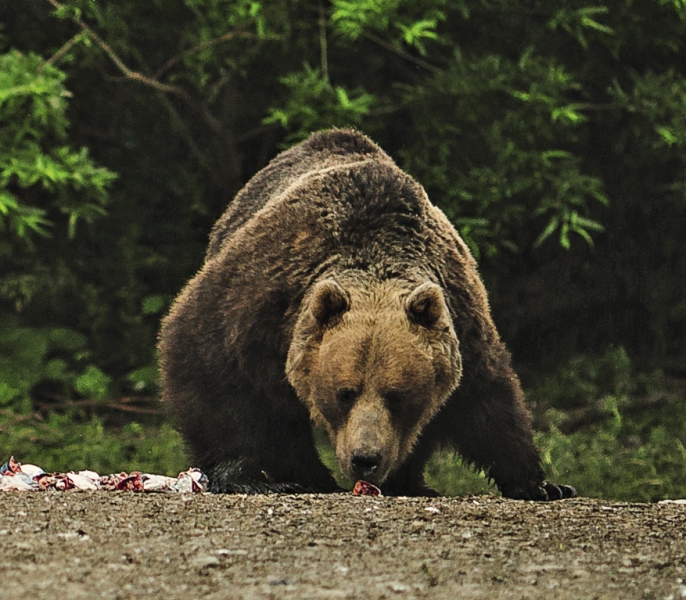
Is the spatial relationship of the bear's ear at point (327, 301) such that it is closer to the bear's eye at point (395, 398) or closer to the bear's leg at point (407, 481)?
the bear's eye at point (395, 398)

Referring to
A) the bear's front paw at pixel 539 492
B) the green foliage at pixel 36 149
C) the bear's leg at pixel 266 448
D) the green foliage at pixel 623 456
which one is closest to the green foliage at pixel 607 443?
the green foliage at pixel 623 456

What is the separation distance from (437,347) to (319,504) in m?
1.12

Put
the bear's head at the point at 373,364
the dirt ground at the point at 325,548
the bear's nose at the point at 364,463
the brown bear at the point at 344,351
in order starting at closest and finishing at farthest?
the dirt ground at the point at 325,548 < the bear's nose at the point at 364,463 < the bear's head at the point at 373,364 < the brown bear at the point at 344,351

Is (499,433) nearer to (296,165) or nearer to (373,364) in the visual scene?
(373,364)

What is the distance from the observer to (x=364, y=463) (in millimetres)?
4863

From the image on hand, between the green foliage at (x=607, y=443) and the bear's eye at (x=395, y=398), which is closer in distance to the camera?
the bear's eye at (x=395, y=398)

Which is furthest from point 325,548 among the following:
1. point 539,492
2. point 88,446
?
point 88,446

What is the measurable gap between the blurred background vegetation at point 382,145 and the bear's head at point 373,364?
11.2ft

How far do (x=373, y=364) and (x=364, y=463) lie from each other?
1.47 ft

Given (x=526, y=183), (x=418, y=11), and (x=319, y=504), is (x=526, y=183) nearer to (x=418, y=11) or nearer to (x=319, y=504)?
(x=418, y=11)

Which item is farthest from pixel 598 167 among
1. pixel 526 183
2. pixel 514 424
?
pixel 514 424

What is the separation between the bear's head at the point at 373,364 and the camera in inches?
195

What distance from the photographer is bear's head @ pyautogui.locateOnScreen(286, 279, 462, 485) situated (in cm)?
494

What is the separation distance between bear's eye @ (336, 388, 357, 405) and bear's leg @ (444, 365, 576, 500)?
0.86m
